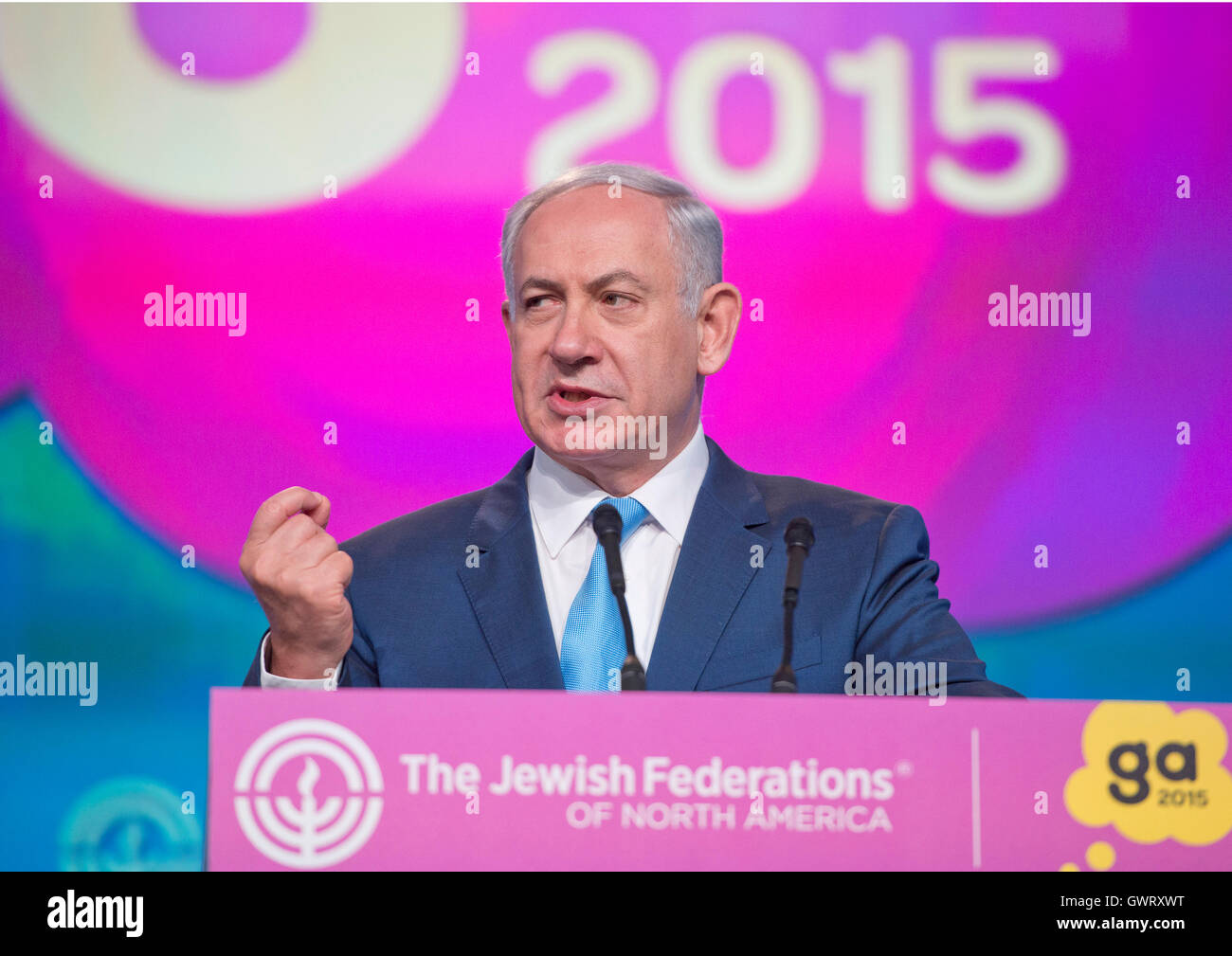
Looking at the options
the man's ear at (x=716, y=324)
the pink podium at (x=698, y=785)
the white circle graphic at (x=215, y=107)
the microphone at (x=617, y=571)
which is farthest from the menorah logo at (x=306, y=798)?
the white circle graphic at (x=215, y=107)

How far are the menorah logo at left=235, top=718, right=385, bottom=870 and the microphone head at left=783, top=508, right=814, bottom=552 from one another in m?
0.75

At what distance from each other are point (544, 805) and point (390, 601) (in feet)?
3.24

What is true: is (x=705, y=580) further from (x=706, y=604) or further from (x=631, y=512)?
(x=631, y=512)

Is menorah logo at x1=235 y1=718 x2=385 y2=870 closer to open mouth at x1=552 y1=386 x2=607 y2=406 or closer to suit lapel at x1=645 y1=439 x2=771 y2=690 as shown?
suit lapel at x1=645 y1=439 x2=771 y2=690

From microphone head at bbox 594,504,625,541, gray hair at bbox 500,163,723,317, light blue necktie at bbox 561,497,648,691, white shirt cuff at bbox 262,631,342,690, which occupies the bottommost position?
white shirt cuff at bbox 262,631,342,690

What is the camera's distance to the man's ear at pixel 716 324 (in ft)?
9.35

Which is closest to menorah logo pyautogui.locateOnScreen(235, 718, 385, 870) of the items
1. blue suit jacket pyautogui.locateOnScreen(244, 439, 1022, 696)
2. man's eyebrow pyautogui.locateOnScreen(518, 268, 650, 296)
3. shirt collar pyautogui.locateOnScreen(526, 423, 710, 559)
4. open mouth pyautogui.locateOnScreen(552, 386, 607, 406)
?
blue suit jacket pyautogui.locateOnScreen(244, 439, 1022, 696)

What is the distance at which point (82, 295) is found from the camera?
3.57m

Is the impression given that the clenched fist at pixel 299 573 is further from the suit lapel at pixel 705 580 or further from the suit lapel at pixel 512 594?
the suit lapel at pixel 705 580

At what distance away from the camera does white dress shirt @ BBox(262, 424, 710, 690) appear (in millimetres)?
2500

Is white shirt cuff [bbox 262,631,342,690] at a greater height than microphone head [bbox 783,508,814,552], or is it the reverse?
microphone head [bbox 783,508,814,552]

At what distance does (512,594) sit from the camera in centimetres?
247

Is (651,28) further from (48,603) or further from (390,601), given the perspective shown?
(48,603)
